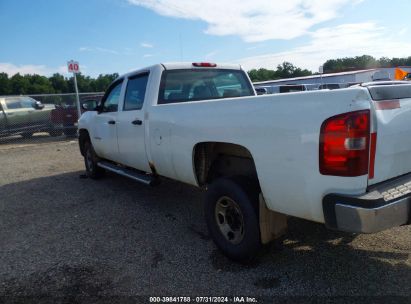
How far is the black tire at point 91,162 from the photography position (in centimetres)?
699

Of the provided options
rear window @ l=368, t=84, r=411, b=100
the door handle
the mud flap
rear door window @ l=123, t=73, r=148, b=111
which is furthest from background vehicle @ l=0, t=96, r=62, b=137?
rear window @ l=368, t=84, r=411, b=100

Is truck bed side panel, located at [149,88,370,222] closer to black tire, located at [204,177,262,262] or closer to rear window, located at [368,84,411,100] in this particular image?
rear window, located at [368,84,411,100]

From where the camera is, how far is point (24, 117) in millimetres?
14992

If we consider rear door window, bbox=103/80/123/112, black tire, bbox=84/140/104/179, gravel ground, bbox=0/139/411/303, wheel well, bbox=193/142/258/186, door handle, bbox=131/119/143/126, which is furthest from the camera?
black tire, bbox=84/140/104/179

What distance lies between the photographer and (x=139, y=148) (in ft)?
15.3

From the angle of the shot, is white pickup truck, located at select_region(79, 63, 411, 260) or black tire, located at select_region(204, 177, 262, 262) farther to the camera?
black tire, located at select_region(204, 177, 262, 262)

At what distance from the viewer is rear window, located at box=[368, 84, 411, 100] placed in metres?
2.38

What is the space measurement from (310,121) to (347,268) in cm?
151

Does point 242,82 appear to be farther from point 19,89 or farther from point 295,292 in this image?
point 19,89

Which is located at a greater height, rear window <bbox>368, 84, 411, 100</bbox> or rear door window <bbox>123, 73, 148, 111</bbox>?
rear door window <bbox>123, 73, 148, 111</bbox>

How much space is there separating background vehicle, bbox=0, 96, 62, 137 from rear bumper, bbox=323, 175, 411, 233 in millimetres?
15000

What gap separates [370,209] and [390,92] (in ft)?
2.74

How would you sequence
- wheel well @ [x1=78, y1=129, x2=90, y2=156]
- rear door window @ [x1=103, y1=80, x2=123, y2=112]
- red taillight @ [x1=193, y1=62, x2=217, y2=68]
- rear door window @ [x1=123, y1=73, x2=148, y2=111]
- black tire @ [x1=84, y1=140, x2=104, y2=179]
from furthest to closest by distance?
wheel well @ [x1=78, y1=129, x2=90, y2=156], black tire @ [x1=84, y1=140, x2=104, y2=179], rear door window @ [x1=103, y1=80, x2=123, y2=112], red taillight @ [x1=193, y1=62, x2=217, y2=68], rear door window @ [x1=123, y1=73, x2=148, y2=111]

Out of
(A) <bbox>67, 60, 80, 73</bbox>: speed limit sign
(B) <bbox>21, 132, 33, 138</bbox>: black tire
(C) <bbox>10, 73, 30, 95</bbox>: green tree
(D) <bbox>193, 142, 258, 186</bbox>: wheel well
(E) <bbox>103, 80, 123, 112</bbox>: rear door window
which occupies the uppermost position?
(C) <bbox>10, 73, 30, 95</bbox>: green tree
